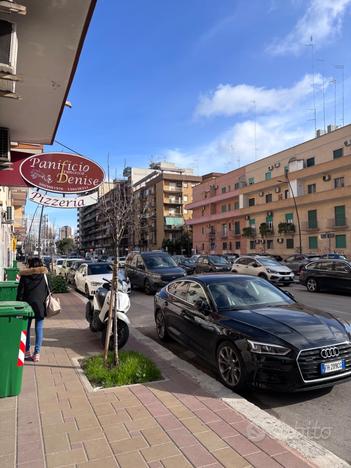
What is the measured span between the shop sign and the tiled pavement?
2.96m

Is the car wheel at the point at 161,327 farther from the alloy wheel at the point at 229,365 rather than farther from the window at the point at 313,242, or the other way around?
the window at the point at 313,242

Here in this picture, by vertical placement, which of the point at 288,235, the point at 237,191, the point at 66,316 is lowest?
the point at 66,316

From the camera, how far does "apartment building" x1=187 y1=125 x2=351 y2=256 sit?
4200 cm

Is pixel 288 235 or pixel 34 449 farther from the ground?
pixel 288 235

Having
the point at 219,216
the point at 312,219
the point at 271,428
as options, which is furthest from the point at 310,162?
the point at 271,428

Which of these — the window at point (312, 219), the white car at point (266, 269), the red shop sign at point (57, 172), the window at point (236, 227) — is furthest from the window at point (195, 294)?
the window at point (236, 227)

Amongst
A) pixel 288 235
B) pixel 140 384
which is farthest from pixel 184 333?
pixel 288 235

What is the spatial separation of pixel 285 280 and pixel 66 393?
56.1 feet

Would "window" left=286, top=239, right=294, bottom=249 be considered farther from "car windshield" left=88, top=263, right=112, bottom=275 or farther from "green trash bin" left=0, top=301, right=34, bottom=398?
"green trash bin" left=0, top=301, right=34, bottom=398

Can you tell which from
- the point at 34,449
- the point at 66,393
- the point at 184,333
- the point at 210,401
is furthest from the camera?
the point at 184,333

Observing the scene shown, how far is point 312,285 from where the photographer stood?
57.2 ft

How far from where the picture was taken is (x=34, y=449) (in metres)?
3.30

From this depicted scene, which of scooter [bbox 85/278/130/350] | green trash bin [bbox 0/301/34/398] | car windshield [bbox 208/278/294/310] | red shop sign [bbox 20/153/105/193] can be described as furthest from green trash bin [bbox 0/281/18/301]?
car windshield [bbox 208/278/294/310]

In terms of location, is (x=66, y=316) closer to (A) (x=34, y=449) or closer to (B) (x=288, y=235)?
(A) (x=34, y=449)
